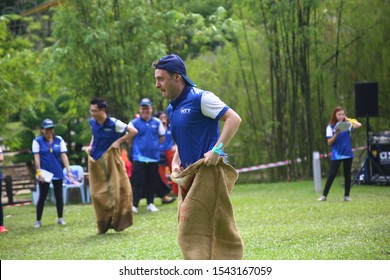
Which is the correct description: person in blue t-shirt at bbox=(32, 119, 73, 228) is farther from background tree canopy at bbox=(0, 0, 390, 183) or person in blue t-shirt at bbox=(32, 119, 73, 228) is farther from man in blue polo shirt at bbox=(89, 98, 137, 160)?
background tree canopy at bbox=(0, 0, 390, 183)

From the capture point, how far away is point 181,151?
19.7 ft

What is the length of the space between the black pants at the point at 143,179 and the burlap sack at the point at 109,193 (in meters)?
2.99

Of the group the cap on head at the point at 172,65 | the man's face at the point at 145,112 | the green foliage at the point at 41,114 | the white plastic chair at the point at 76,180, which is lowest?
the white plastic chair at the point at 76,180

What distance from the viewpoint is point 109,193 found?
33.7 ft

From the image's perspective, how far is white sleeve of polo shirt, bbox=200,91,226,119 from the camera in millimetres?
5754

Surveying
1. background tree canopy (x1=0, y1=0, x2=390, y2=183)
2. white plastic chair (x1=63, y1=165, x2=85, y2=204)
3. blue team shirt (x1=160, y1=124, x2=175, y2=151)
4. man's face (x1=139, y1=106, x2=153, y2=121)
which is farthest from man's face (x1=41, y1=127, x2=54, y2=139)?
white plastic chair (x1=63, y1=165, x2=85, y2=204)

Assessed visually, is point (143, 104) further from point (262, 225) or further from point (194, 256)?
point (194, 256)

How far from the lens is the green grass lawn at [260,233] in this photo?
25.6ft

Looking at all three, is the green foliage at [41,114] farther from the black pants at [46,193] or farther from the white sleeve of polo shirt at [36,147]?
the white sleeve of polo shirt at [36,147]

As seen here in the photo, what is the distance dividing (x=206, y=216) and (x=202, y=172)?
0.35 m

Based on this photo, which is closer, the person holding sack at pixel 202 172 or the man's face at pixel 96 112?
the person holding sack at pixel 202 172

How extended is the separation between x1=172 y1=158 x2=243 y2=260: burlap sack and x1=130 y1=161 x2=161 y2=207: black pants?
762 centimetres

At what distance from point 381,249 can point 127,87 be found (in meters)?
11.4

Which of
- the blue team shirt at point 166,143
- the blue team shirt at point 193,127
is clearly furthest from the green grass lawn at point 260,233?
the blue team shirt at point 193,127
